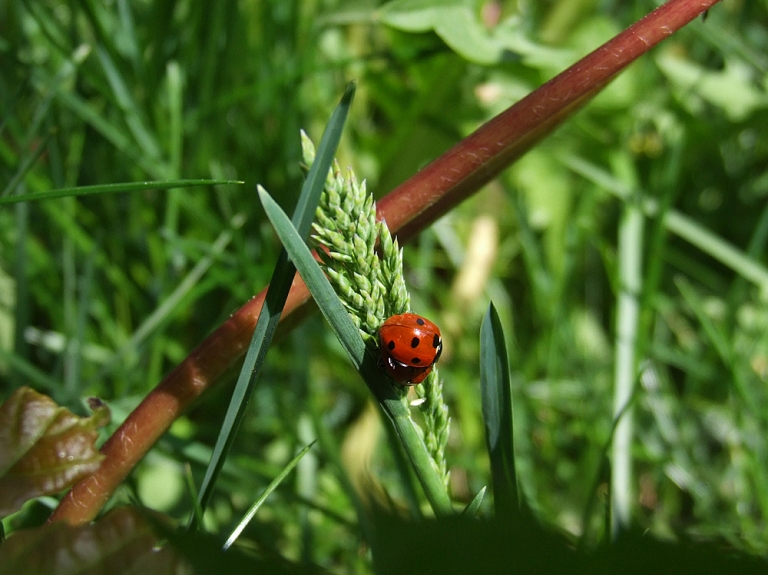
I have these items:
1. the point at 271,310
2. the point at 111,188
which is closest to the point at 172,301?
the point at 111,188

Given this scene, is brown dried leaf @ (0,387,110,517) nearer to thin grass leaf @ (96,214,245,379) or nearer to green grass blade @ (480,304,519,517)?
green grass blade @ (480,304,519,517)

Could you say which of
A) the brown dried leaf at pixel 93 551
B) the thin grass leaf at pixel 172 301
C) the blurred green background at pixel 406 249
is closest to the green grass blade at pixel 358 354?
the brown dried leaf at pixel 93 551

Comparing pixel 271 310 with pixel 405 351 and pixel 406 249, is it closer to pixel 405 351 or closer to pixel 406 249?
pixel 405 351

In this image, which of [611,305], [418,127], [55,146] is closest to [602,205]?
[611,305]

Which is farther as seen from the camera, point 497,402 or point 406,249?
point 406,249

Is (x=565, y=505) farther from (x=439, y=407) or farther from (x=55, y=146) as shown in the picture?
(x=55, y=146)

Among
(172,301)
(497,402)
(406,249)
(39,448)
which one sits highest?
(39,448)

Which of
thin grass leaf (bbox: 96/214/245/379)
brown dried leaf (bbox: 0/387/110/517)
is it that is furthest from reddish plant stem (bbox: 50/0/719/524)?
thin grass leaf (bbox: 96/214/245/379)
